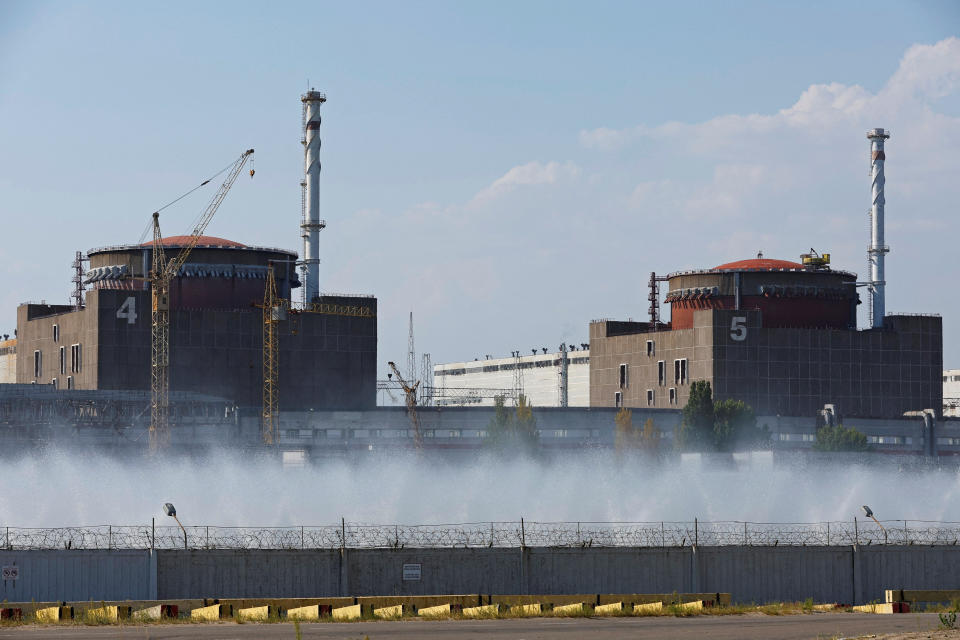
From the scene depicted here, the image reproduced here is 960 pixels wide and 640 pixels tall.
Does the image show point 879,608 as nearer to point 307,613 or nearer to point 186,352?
point 307,613

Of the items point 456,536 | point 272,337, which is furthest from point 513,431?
point 456,536

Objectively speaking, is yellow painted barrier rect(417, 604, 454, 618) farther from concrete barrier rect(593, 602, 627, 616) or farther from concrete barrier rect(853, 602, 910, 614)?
concrete barrier rect(853, 602, 910, 614)

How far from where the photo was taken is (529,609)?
215 ft

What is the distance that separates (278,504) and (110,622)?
49.3 meters

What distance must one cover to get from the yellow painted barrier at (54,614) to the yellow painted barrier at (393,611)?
41.5 ft

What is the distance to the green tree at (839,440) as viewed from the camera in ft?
618

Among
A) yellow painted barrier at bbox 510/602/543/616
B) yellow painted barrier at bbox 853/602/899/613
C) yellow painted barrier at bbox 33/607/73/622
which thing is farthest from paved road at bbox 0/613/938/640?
yellow painted barrier at bbox 853/602/899/613

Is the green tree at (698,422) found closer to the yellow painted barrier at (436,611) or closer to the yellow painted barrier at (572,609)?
the yellow painted barrier at (572,609)

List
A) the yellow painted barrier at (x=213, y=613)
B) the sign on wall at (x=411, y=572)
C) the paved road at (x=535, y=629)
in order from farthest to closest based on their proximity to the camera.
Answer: the sign on wall at (x=411, y=572) < the yellow painted barrier at (x=213, y=613) < the paved road at (x=535, y=629)

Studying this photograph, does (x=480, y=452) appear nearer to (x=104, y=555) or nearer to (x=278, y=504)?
(x=278, y=504)

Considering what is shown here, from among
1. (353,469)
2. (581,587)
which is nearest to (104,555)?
(581,587)

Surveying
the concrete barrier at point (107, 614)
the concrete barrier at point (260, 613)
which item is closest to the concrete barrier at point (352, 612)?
the concrete barrier at point (260, 613)

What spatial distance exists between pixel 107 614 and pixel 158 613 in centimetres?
210

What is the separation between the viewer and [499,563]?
78.1 metres
